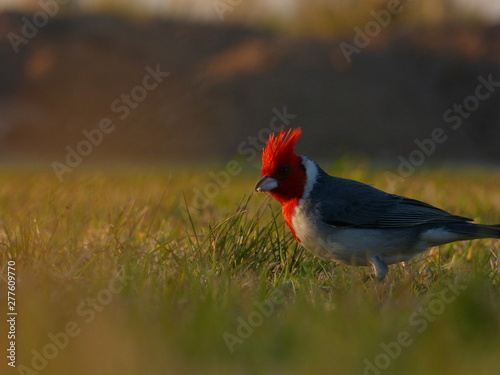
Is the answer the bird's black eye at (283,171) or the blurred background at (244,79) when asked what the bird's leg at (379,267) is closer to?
the bird's black eye at (283,171)

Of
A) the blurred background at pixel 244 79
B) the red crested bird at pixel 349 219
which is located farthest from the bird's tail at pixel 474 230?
the blurred background at pixel 244 79

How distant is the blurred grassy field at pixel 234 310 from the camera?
259 centimetres

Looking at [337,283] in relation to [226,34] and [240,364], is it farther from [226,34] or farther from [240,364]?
[226,34]

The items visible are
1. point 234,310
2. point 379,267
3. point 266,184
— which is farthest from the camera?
point 266,184

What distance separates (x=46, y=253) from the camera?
4195mm

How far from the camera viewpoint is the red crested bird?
14.6ft

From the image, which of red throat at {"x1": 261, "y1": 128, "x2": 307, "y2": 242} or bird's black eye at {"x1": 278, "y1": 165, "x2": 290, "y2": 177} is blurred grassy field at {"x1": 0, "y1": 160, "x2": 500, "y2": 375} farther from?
bird's black eye at {"x1": 278, "y1": 165, "x2": 290, "y2": 177}

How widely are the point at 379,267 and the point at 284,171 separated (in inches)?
33.7

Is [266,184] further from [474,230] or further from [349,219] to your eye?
[474,230]

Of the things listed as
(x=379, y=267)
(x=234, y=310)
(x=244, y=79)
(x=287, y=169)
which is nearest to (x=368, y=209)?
(x=379, y=267)

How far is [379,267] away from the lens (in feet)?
14.7

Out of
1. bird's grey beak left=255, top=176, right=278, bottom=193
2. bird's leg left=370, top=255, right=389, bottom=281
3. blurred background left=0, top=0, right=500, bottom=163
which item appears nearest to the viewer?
bird's leg left=370, top=255, right=389, bottom=281

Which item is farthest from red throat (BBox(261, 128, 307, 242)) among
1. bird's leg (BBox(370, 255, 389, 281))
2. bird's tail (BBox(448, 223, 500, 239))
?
bird's tail (BBox(448, 223, 500, 239))

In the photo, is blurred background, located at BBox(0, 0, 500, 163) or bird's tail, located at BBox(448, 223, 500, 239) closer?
bird's tail, located at BBox(448, 223, 500, 239)
